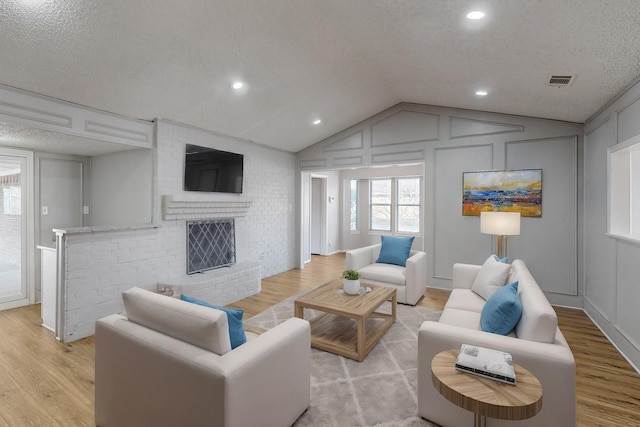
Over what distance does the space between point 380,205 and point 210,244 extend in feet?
15.2

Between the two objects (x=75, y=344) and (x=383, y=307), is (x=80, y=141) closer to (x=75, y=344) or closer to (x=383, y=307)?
(x=75, y=344)

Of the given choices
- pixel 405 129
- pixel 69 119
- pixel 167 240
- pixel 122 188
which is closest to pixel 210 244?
pixel 167 240

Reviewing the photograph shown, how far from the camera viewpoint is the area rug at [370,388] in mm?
1930

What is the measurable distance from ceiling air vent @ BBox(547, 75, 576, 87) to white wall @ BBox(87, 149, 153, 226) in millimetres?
4338

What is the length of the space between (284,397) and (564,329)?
3.31 metres

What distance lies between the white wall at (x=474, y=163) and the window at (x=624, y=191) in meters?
1.00

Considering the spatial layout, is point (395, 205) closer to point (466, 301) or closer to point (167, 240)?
point (466, 301)

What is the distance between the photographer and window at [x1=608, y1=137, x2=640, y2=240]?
9.46ft

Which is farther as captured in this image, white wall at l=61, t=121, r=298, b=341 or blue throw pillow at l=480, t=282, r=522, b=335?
white wall at l=61, t=121, r=298, b=341

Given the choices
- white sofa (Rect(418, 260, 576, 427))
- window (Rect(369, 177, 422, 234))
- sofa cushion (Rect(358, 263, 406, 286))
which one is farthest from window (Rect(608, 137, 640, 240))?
window (Rect(369, 177, 422, 234))

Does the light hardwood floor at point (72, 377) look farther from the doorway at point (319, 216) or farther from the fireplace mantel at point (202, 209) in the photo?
the doorway at point (319, 216)

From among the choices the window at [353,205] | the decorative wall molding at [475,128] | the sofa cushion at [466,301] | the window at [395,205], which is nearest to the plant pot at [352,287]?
the sofa cushion at [466,301]

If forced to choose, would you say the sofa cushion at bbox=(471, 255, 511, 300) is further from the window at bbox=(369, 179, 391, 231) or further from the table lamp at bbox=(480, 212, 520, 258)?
the window at bbox=(369, 179, 391, 231)

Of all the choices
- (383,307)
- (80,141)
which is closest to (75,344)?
(80,141)
